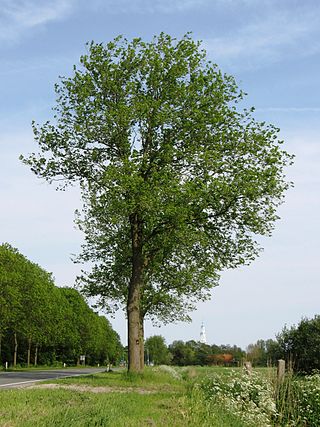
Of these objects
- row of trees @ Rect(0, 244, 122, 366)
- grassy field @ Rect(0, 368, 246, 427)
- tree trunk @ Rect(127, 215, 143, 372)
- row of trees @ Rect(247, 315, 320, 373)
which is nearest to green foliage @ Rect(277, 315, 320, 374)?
row of trees @ Rect(247, 315, 320, 373)

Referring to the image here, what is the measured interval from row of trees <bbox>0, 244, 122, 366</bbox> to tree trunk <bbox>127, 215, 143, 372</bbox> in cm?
3132

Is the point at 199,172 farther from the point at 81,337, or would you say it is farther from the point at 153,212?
the point at 81,337

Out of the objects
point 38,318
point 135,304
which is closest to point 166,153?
point 135,304

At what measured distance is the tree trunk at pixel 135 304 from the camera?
88.3ft

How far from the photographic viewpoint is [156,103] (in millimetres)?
25734

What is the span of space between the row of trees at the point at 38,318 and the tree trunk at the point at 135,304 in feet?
103

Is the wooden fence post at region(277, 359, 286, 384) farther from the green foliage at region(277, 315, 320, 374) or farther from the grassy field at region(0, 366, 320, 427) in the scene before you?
the green foliage at region(277, 315, 320, 374)

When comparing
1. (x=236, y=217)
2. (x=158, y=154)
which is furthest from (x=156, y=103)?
(x=236, y=217)

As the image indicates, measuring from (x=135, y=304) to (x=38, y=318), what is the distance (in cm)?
4015

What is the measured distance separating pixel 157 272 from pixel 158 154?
1170 cm

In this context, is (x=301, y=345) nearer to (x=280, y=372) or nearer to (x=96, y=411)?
(x=280, y=372)

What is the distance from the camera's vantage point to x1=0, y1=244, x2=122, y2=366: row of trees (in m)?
58.9

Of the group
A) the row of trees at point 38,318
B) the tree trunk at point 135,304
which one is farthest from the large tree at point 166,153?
the row of trees at point 38,318

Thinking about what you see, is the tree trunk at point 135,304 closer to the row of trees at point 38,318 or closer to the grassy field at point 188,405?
the grassy field at point 188,405
